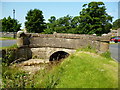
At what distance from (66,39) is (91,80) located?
10.1 m

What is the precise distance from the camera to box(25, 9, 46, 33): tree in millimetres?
40219

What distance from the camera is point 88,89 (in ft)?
15.4

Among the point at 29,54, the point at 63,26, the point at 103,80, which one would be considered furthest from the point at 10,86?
the point at 63,26

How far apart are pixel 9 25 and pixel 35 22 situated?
6.79 meters

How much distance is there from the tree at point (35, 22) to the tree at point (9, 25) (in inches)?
116

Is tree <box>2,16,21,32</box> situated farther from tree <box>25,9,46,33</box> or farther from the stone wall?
the stone wall

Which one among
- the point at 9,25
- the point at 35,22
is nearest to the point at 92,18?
the point at 35,22

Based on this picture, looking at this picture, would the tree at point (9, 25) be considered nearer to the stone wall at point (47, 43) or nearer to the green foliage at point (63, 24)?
the green foliage at point (63, 24)

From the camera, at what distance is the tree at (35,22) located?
Answer: 132ft

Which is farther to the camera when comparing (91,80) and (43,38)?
(43,38)

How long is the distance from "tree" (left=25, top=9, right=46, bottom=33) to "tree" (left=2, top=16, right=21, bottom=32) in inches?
116

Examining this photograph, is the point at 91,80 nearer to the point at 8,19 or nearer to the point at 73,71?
the point at 73,71

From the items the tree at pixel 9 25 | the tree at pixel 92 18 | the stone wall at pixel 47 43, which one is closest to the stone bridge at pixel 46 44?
the stone wall at pixel 47 43

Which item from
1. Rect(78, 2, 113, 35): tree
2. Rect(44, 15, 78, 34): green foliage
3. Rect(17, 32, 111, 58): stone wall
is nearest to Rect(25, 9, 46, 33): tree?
Rect(44, 15, 78, 34): green foliage
